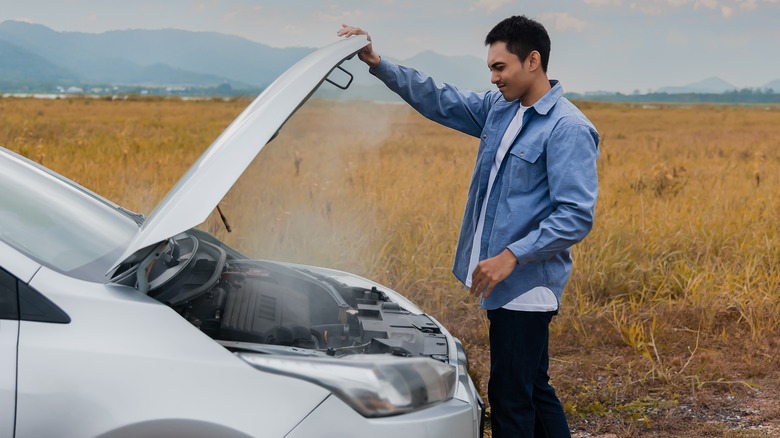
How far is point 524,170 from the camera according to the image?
2834mm

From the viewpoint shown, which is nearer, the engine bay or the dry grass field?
the engine bay

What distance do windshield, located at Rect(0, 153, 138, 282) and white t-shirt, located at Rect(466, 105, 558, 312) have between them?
120cm

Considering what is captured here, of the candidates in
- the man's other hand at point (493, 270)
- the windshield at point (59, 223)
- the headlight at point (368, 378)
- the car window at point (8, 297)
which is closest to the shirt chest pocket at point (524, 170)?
the man's other hand at point (493, 270)

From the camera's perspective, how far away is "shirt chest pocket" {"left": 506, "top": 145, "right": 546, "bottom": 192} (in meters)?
2.82

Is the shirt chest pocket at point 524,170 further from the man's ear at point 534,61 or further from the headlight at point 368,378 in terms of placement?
the headlight at point 368,378

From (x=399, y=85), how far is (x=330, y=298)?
0.96m

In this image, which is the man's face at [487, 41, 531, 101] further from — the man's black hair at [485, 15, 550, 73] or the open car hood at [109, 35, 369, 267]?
the open car hood at [109, 35, 369, 267]

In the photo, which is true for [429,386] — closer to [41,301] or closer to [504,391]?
[504,391]

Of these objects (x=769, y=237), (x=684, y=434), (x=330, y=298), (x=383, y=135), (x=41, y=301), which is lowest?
(x=684, y=434)

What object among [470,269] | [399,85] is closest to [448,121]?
[399,85]

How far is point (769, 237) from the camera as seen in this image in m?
7.00

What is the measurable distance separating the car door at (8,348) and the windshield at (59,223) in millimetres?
152

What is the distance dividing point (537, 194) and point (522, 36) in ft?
1.73

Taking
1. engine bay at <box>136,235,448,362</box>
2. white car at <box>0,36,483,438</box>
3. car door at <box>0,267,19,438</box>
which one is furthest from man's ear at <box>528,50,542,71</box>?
car door at <box>0,267,19,438</box>
